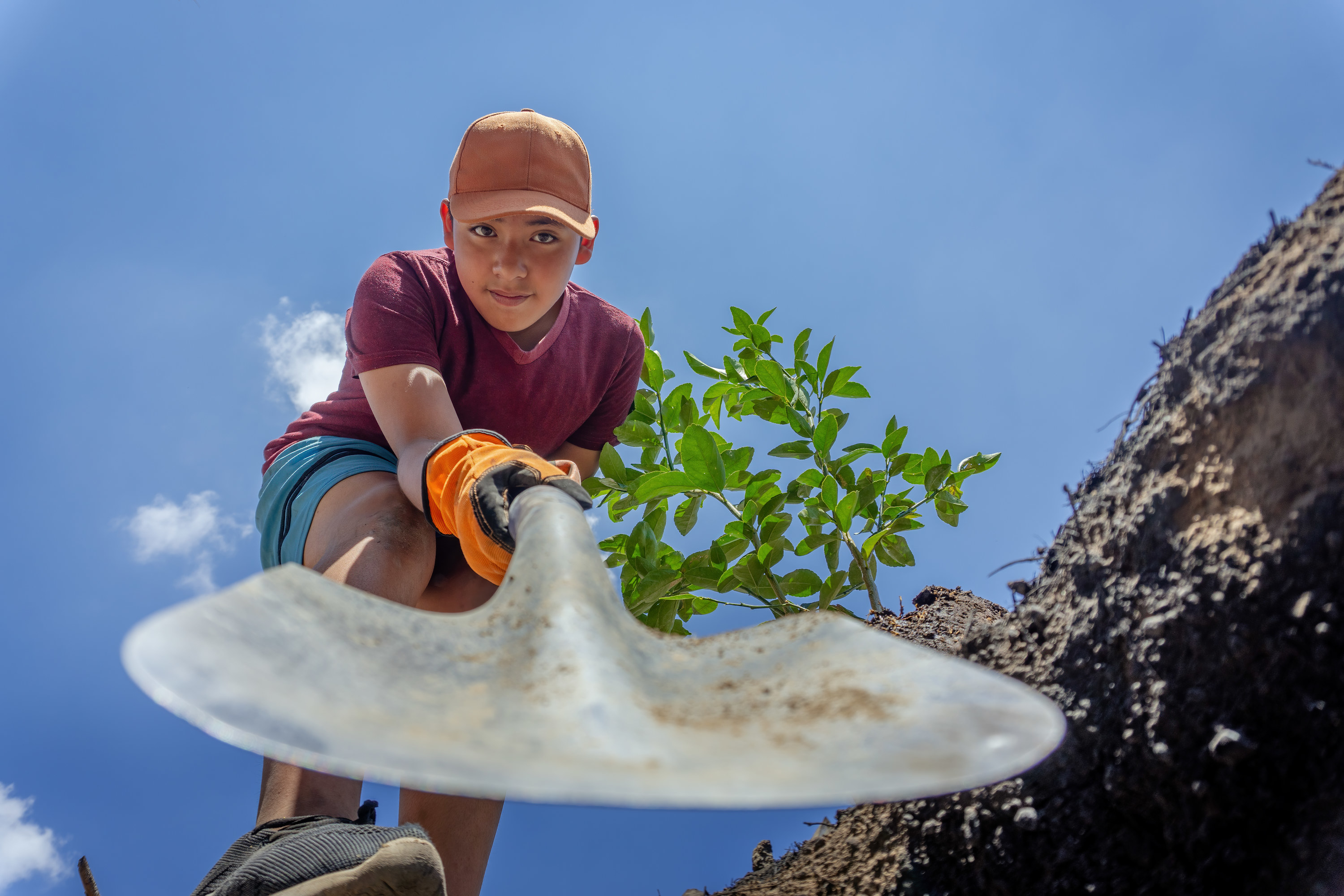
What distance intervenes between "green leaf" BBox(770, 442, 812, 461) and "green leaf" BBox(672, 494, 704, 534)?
233 millimetres

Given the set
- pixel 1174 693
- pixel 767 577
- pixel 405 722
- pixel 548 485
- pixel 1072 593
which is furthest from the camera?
pixel 767 577

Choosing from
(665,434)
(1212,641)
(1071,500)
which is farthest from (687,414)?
(1212,641)

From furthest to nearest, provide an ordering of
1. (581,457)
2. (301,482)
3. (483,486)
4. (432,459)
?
1. (581,457)
2. (301,482)
3. (432,459)
4. (483,486)

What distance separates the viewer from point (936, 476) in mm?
1896

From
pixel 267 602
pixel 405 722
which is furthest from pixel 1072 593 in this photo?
pixel 267 602

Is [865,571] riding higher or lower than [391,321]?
lower

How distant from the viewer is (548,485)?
110cm

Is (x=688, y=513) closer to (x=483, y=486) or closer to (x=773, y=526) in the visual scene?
(x=773, y=526)

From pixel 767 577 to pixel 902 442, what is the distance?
1.63 feet

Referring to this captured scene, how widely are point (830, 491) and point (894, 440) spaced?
0.22 m

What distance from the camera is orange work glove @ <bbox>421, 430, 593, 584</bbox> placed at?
3.51 ft

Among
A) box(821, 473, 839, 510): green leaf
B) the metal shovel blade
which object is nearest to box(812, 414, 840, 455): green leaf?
box(821, 473, 839, 510): green leaf

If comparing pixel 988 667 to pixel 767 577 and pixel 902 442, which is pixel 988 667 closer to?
pixel 767 577

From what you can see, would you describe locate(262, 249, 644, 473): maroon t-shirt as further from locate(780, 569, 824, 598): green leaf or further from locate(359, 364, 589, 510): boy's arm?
locate(780, 569, 824, 598): green leaf
